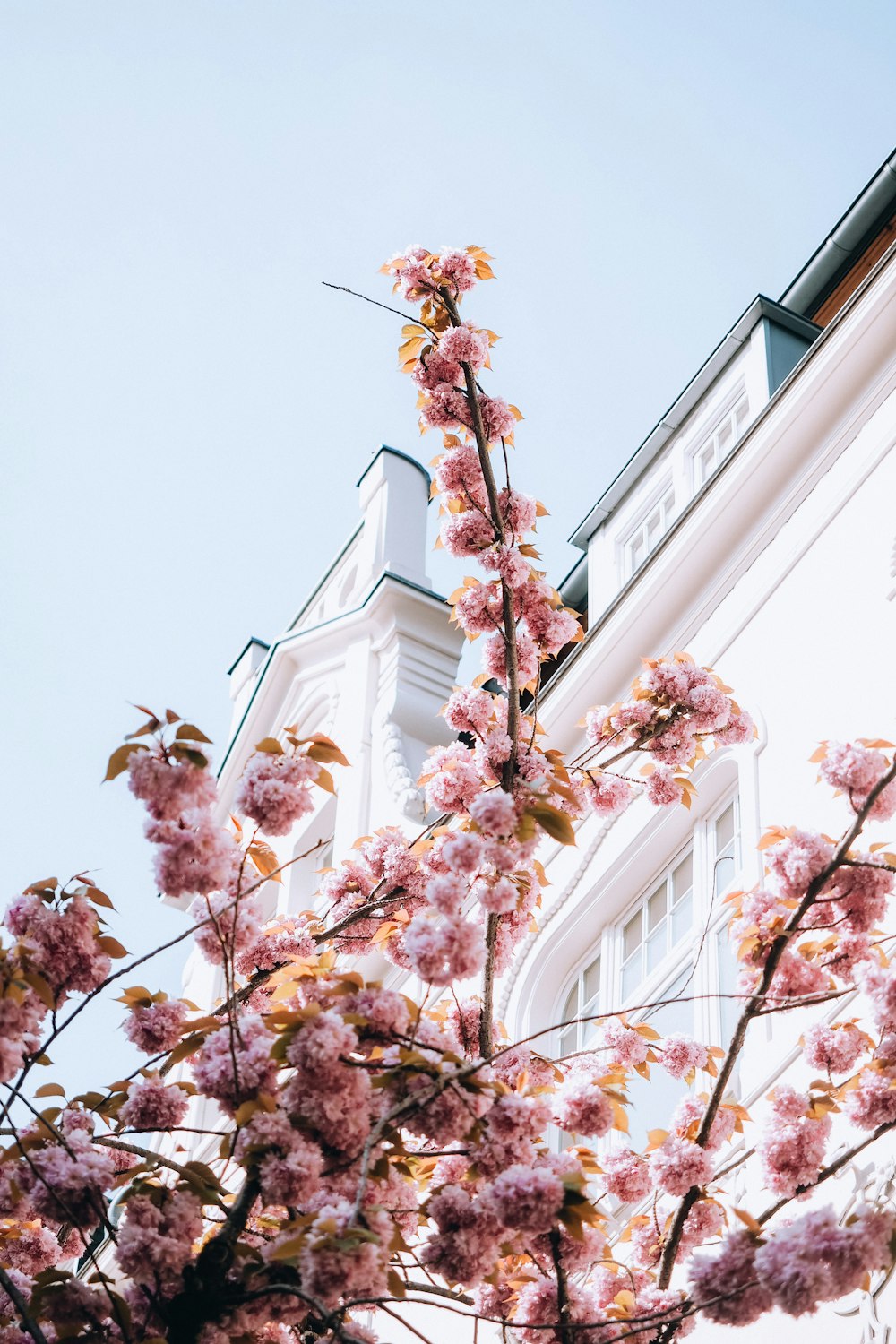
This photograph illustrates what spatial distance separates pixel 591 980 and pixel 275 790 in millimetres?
4951

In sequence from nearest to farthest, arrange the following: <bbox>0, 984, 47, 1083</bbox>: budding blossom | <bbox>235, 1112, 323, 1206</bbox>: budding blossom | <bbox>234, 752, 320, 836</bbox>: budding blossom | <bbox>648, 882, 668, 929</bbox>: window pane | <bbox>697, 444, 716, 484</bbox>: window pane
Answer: <bbox>235, 1112, 323, 1206</bbox>: budding blossom
<bbox>0, 984, 47, 1083</bbox>: budding blossom
<bbox>234, 752, 320, 836</bbox>: budding blossom
<bbox>648, 882, 668, 929</bbox>: window pane
<bbox>697, 444, 716, 484</bbox>: window pane

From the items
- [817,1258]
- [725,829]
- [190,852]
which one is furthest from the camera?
[725,829]

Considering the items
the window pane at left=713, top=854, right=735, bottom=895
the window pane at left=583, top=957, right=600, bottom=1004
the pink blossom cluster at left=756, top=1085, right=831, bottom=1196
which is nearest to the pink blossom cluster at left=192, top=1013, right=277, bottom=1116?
the pink blossom cluster at left=756, top=1085, right=831, bottom=1196

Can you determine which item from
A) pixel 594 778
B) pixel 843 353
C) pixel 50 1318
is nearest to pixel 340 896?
pixel 594 778

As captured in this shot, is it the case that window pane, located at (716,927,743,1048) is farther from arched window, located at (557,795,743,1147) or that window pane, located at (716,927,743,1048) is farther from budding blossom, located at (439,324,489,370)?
budding blossom, located at (439,324,489,370)

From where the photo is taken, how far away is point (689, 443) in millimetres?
10680

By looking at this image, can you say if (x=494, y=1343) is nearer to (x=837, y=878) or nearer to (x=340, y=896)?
(x=340, y=896)

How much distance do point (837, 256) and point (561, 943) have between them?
16.5 ft

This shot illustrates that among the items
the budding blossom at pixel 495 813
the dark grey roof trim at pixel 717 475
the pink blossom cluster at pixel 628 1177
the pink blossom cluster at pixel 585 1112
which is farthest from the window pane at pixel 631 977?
the budding blossom at pixel 495 813

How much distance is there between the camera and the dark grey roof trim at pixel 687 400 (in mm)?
10375

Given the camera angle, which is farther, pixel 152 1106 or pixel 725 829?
pixel 725 829

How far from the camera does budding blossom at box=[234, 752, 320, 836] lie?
4180mm

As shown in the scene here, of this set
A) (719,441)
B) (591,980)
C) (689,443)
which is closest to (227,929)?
(591,980)

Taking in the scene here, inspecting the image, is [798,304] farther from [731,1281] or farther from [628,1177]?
[731,1281]
